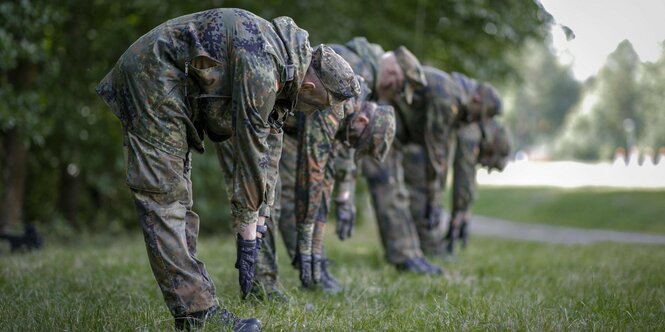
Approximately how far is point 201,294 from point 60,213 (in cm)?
1036

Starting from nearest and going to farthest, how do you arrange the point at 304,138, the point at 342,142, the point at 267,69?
the point at 267,69 < the point at 304,138 < the point at 342,142

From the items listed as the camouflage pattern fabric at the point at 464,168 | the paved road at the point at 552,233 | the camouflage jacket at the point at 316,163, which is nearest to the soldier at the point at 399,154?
the camouflage pattern fabric at the point at 464,168

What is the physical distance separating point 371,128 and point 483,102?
3700 millimetres

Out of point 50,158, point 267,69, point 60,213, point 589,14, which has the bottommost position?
point 60,213

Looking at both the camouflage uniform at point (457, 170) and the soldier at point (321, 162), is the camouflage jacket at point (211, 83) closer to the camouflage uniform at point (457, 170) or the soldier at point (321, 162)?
the soldier at point (321, 162)

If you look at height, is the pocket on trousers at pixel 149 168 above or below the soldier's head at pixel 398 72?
below

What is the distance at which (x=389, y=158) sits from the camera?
8008 mm

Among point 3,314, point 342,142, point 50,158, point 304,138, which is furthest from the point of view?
point 50,158

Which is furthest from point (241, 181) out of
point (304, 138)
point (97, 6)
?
point (97, 6)

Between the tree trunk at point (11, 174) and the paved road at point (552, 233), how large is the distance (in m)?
10.1

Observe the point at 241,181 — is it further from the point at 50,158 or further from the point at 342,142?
the point at 50,158

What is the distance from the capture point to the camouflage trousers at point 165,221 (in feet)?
12.8

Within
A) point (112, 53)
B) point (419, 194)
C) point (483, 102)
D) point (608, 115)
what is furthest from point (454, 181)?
→ point (608, 115)

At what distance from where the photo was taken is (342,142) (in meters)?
6.09
